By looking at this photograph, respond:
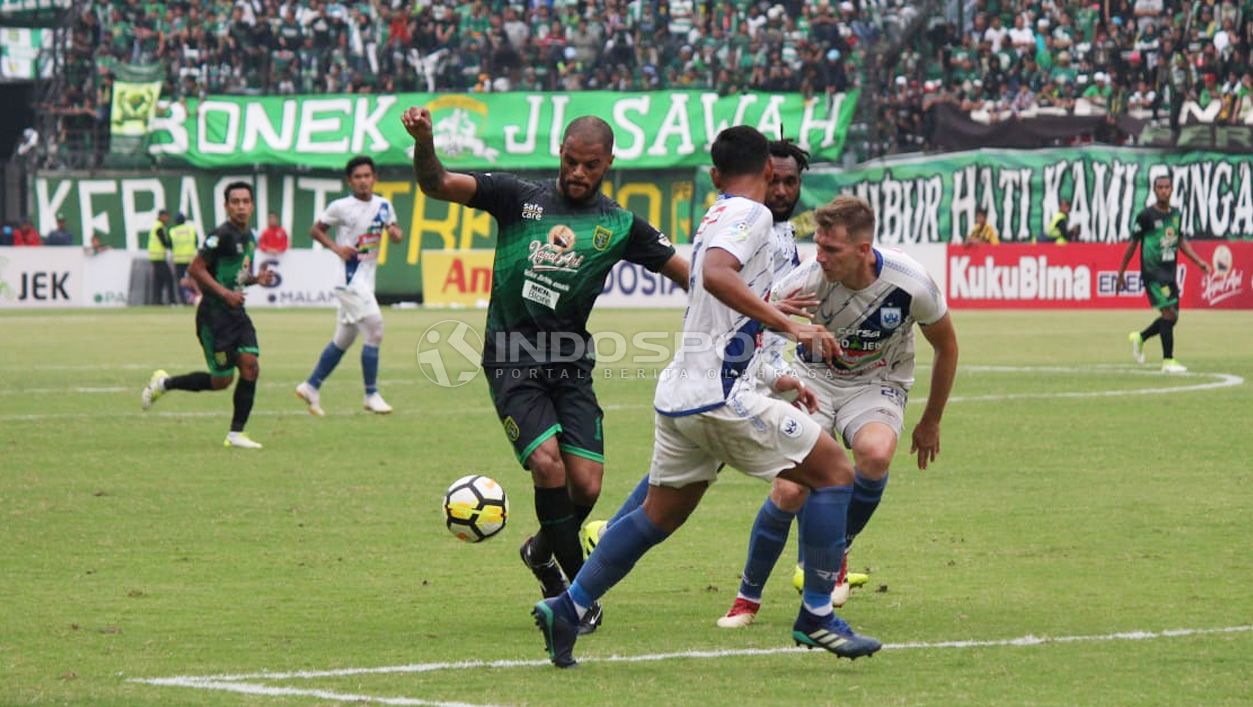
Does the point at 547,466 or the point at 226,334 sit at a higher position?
the point at 547,466

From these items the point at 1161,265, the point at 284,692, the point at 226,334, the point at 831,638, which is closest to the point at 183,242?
the point at 1161,265

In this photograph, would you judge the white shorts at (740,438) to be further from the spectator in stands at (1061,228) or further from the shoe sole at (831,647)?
the spectator in stands at (1061,228)

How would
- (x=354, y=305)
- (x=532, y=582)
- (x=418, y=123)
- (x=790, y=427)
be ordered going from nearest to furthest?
(x=790, y=427) < (x=418, y=123) < (x=532, y=582) < (x=354, y=305)

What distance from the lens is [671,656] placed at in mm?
7324

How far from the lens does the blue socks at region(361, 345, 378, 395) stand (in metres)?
18.9

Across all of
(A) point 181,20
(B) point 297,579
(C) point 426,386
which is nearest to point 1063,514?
(B) point 297,579

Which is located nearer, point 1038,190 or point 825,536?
point 825,536

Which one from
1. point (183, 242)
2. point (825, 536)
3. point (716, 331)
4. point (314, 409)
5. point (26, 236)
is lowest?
point (26, 236)

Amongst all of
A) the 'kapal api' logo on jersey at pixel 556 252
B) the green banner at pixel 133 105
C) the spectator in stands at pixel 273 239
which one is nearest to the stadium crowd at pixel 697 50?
the green banner at pixel 133 105

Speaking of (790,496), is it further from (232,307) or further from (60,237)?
(60,237)

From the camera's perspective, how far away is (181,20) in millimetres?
48375

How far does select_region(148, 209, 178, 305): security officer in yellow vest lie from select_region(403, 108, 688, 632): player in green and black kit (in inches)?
1434

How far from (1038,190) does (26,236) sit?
76.9 feet

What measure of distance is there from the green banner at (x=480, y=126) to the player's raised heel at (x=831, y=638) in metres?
36.6
